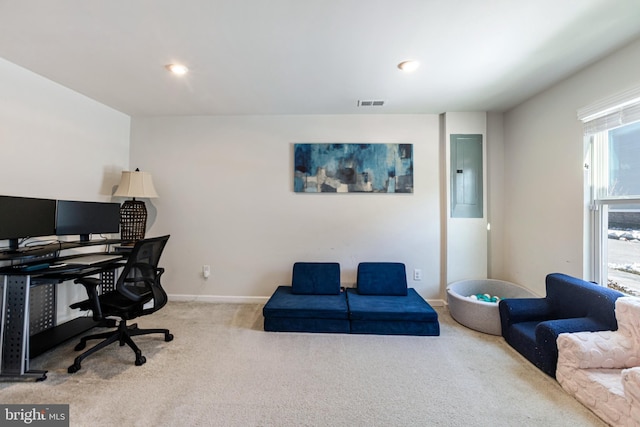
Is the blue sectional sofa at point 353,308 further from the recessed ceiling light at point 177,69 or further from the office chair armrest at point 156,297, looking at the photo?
the recessed ceiling light at point 177,69

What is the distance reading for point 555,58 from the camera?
2.03m

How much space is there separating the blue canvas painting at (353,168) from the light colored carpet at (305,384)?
1.72 m

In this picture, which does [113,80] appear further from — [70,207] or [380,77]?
[380,77]

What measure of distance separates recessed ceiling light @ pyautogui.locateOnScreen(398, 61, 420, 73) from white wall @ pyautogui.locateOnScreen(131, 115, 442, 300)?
106 cm

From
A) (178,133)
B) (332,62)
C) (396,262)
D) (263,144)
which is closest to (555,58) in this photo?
(332,62)

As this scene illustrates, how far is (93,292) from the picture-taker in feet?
6.28

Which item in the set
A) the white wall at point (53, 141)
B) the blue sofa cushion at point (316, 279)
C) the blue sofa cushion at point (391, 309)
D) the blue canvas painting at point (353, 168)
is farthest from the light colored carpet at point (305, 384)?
the blue canvas painting at point (353, 168)

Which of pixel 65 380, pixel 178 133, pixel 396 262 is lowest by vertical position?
pixel 65 380

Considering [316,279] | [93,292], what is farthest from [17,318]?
[316,279]

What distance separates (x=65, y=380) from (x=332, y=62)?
3.14 meters

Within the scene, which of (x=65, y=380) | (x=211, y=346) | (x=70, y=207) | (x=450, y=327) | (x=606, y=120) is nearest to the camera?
(x=65, y=380)

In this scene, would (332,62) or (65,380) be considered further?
(332,62)

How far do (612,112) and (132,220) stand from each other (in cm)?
475

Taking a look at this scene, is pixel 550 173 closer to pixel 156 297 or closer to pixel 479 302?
pixel 479 302
